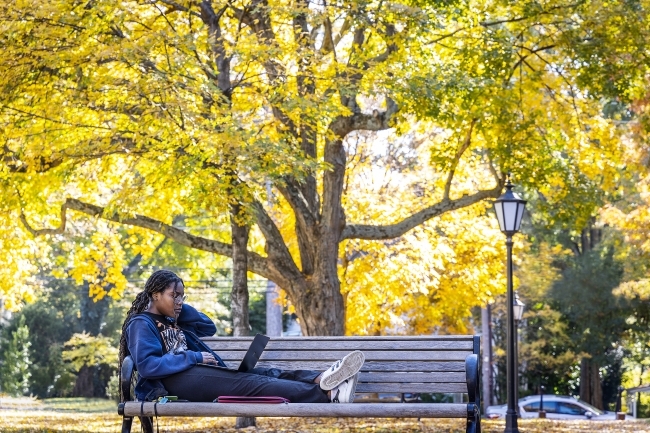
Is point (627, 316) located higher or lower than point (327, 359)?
higher

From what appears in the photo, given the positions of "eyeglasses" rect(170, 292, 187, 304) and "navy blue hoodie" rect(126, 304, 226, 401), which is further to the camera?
"eyeglasses" rect(170, 292, 187, 304)

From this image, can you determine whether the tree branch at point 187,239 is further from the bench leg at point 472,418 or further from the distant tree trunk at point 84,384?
the distant tree trunk at point 84,384

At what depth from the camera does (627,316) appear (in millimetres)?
37719

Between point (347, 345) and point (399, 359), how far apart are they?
472 millimetres

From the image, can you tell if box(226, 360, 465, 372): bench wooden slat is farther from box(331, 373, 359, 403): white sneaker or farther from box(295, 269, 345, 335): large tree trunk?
box(295, 269, 345, 335): large tree trunk

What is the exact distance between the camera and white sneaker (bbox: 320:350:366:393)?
21.9ft

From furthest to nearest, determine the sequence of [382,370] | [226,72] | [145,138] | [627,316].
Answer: [627,316], [226,72], [145,138], [382,370]

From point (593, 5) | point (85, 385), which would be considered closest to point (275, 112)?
point (593, 5)

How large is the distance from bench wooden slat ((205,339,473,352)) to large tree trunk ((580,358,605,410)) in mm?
33586

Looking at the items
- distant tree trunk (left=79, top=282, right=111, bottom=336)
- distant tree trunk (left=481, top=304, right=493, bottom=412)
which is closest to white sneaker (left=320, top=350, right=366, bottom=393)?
distant tree trunk (left=481, top=304, right=493, bottom=412)

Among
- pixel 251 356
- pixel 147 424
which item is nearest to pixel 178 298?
pixel 251 356

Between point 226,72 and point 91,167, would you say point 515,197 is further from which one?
point 91,167

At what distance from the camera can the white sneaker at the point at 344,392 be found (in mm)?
6754

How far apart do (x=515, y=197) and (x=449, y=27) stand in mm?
4277
